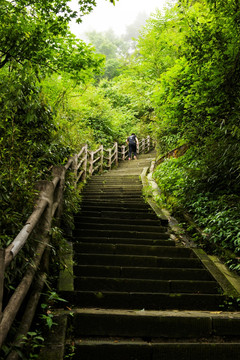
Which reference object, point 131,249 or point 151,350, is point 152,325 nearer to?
point 151,350

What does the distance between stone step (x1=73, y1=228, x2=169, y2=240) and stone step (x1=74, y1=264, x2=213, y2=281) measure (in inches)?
47.7

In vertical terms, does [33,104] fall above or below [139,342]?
above

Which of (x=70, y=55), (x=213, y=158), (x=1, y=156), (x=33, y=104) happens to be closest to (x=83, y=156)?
(x=70, y=55)

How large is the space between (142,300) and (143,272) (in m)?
0.61

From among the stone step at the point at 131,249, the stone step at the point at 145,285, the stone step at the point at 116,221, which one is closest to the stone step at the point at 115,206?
the stone step at the point at 116,221

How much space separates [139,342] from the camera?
2406 mm

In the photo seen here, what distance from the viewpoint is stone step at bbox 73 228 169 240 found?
189 inches

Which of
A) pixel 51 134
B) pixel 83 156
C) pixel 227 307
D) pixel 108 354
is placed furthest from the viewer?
pixel 83 156

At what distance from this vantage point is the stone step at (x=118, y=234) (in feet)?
15.8

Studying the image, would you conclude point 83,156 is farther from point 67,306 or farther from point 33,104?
point 67,306

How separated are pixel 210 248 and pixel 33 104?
12.5 feet

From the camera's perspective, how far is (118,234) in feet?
15.9

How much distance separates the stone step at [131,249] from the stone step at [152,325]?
60.8 inches

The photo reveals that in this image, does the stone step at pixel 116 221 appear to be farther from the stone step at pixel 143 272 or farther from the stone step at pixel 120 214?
the stone step at pixel 143 272
